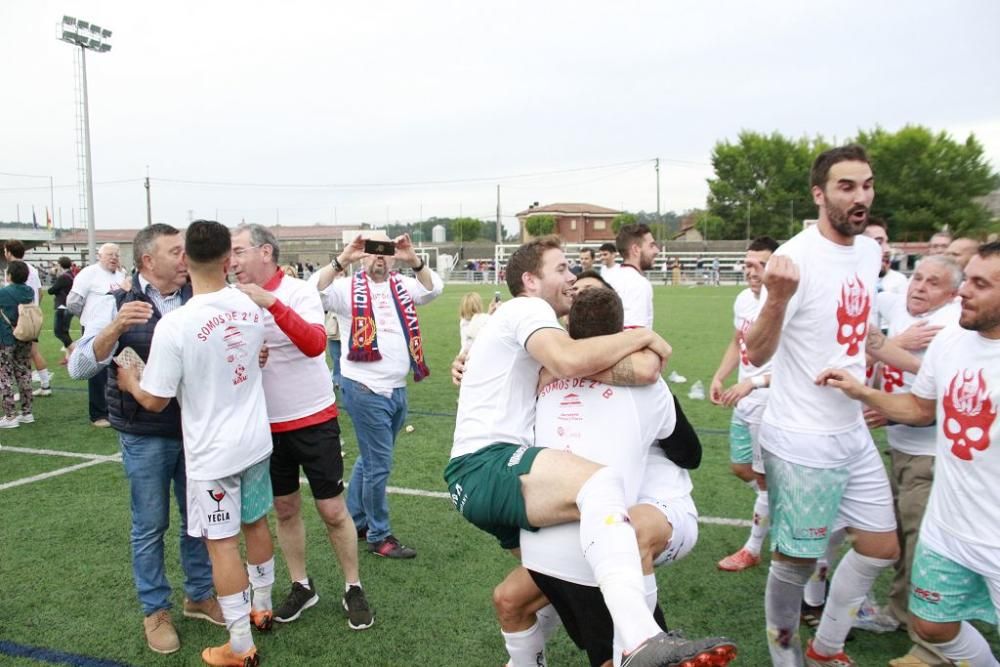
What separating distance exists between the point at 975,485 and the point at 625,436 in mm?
1377

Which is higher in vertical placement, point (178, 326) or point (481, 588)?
point (178, 326)

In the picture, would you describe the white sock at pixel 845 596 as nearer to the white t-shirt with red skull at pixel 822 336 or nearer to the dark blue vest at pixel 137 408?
the white t-shirt with red skull at pixel 822 336

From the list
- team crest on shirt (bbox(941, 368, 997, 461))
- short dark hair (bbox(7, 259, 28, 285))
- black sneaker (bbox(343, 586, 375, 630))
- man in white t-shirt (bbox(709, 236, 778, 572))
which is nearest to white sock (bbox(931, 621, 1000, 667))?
team crest on shirt (bbox(941, 368, 997, 461))

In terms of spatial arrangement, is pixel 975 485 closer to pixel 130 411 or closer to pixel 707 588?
pixel 707 588

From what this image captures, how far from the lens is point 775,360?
12.0 ft

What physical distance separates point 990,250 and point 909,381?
1709 millimetres

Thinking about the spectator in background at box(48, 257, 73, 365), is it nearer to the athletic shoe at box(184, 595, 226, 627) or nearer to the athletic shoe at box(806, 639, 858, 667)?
the athletic shoe at box(184, 595, 226, 627)

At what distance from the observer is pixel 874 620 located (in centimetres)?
409

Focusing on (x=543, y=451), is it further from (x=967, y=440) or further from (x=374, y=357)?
(x=374, y=357)

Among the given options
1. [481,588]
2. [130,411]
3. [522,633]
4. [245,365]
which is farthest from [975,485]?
[130,411]

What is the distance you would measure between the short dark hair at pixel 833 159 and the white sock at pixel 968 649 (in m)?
2.08

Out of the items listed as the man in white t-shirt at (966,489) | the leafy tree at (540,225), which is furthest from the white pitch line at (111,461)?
the leafy tree at (540,225)

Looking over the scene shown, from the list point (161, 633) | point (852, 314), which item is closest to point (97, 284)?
point (161, 633)

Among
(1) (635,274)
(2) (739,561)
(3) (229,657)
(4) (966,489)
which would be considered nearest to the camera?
(4) (966,489)
